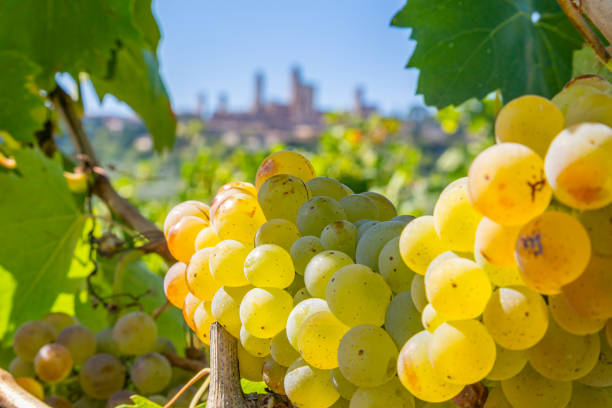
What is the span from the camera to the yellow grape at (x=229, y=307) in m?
0.42

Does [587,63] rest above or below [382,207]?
above

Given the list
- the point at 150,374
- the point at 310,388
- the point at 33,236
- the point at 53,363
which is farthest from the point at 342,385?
the point at 33,236

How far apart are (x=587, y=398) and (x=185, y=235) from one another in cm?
31

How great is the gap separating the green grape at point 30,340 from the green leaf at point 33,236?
0.20 metres

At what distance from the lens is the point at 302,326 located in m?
0.35

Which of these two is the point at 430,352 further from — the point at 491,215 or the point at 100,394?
the point at 100,394

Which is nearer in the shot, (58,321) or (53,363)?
(53,363)

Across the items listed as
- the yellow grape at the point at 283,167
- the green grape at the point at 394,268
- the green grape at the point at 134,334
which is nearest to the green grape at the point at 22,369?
the green grape at the point at 134,334

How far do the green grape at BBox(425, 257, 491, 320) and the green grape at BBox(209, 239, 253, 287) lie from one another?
0.51 ft

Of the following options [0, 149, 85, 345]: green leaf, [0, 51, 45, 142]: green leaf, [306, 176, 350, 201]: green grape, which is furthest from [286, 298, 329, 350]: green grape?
[0, 51, 45, 142]: green leaf

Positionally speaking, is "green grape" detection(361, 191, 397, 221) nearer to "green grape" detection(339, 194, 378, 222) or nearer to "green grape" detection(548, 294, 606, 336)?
"green grape" detection(339, 194, 378, 222)

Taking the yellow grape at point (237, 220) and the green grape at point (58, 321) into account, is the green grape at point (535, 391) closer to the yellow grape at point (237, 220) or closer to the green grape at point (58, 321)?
the yellow grape at point (237, 220)

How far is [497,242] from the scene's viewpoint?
0.28 metres

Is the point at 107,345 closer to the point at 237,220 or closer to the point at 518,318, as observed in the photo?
the point at 237,220
